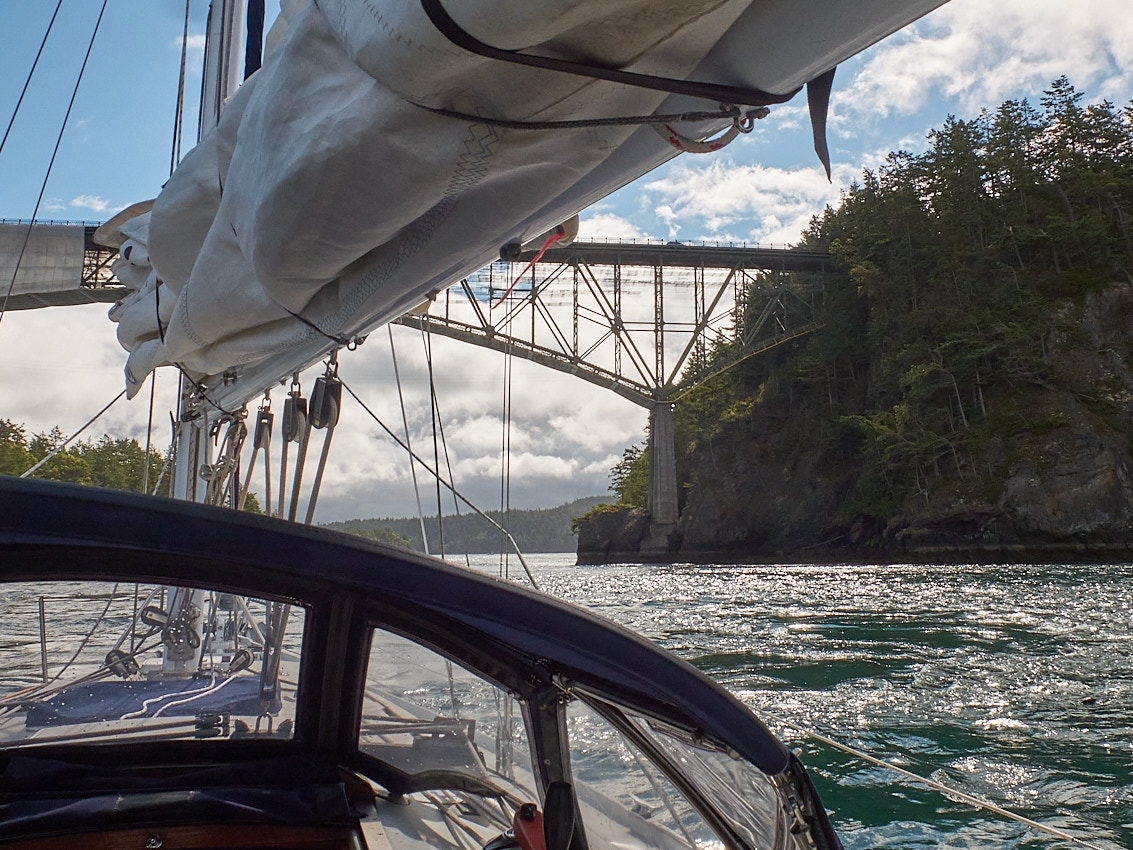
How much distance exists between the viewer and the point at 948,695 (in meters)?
5.84

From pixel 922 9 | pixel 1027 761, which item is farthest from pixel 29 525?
pixel 1027 761

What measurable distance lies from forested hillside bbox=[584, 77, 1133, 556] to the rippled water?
12.6 meters

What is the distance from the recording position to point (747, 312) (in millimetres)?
39531

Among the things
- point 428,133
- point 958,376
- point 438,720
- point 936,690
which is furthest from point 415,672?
point 958,376

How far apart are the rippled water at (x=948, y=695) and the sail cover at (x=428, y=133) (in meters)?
2.96

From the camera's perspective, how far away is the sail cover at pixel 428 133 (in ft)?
3.56

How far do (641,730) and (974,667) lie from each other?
692cm

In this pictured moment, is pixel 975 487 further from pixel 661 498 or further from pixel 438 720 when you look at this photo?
pixel 438 720

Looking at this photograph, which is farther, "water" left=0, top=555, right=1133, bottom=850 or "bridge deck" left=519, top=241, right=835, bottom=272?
"bridge deck" left=519, top=241, right=835, bottom=272

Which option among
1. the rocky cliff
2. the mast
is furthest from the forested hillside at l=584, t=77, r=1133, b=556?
the mast

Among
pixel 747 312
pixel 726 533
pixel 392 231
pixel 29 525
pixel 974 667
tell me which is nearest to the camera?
pixel 29 525

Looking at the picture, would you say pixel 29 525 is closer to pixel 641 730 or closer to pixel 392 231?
pixel 641 730

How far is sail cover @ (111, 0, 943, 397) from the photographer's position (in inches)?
42.8

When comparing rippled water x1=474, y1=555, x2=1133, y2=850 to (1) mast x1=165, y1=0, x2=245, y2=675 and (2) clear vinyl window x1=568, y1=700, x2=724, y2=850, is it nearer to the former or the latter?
(2) clear vinyl window x1=568, y1=700, x2=724, y2=850
